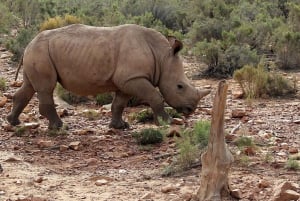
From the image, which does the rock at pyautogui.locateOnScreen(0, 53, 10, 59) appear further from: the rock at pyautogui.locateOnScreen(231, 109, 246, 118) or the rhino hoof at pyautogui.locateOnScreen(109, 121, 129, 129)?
the rock at pyautogui.locateOnScreen(231, 109, 246, 118)

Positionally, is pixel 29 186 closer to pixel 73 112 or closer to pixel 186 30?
pixel 73 112

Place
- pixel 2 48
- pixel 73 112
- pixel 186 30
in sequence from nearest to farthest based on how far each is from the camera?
pixel 73 112 < pixel 2 48 < pixel 186 30

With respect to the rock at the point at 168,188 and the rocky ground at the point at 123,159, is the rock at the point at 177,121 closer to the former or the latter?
the rocky ground at the point at 123,159

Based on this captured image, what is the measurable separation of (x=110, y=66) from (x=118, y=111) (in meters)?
0.78

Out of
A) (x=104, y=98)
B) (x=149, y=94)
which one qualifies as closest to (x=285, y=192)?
(x=149, y=94)

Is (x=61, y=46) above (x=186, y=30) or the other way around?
above

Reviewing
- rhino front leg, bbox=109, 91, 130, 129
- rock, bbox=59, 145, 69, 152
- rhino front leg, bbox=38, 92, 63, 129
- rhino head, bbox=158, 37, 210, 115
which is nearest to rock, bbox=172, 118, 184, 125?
rhino head, bbox=158, 37, 210, 115

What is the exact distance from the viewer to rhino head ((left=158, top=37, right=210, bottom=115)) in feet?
34.4

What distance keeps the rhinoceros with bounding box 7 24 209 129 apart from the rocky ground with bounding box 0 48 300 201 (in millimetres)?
518

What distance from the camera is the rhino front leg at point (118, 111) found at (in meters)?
10.7

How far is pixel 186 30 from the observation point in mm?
21984

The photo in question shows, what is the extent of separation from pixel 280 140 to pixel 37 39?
3.94m

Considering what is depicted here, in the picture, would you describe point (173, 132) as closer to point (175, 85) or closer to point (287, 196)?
point (175, 85)

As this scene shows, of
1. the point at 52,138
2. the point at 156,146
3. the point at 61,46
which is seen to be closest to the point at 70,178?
the point at 156,146
